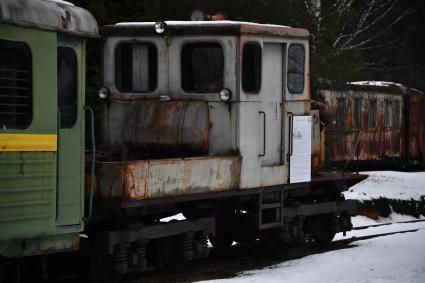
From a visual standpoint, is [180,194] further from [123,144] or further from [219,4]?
[219,4]

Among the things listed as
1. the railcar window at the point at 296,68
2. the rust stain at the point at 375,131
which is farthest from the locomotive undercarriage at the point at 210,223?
the rust stain at the point at 375,131

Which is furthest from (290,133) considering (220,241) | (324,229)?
(324,229)

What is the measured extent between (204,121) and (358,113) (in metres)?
16.6

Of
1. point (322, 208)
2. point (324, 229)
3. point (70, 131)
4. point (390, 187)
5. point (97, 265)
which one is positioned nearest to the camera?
point (70, 131)

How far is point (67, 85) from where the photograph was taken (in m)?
8.98

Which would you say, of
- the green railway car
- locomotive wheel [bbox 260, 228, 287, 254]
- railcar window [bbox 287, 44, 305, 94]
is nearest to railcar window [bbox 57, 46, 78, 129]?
the green railway car

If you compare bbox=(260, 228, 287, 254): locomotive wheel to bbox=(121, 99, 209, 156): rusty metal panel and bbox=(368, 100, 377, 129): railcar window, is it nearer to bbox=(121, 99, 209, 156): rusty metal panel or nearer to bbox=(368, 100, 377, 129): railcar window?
bbox=(121, 99, 209, 156): rusty metal panel

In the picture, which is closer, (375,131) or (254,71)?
(254,71)

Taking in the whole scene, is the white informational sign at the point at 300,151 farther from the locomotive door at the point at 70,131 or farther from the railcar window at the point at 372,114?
the railcar window at the point at 372,114

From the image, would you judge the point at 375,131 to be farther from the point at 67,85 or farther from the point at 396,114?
the point at 67,85

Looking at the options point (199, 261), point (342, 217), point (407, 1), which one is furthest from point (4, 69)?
point (407, 1)

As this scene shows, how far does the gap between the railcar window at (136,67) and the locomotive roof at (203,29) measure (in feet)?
0.64

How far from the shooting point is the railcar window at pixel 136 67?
12086mm

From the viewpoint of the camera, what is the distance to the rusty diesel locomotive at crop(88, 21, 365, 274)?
11.2 meters
